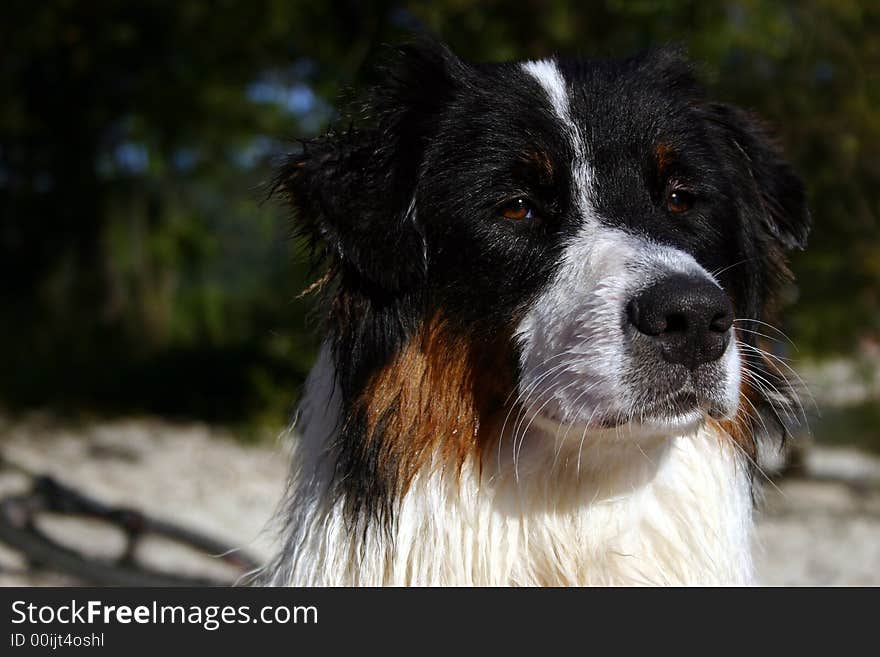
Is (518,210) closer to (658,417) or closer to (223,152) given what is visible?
(658,417)

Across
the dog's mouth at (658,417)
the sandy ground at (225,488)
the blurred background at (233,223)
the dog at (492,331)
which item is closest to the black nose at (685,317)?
the dog's mouth at (658,417)

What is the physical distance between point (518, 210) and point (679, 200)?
49 cm

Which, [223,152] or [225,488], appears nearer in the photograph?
[225,488]

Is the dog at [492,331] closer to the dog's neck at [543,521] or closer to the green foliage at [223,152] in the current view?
the dog's neck at [543,521]

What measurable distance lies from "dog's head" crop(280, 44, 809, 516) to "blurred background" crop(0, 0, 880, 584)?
43 cm

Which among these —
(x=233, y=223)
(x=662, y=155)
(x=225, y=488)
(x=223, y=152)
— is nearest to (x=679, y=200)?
(x=662, y=155)

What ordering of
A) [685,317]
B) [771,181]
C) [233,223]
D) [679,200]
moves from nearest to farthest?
[685,317] → [679,200] → [771,181] → [233,223]

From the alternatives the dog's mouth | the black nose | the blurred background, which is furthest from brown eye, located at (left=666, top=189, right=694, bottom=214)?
the blurred background

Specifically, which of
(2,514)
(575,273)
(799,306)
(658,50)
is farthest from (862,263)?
(2,514)

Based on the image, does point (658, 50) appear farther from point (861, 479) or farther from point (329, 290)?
point (861, 479)

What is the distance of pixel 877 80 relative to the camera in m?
7.27

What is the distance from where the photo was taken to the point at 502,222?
2684mm

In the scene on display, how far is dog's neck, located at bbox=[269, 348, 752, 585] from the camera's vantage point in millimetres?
2699

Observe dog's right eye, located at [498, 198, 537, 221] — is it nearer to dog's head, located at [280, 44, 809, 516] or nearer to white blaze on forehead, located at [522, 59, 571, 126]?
dog's head, located at [280, 44, 809, 516]
